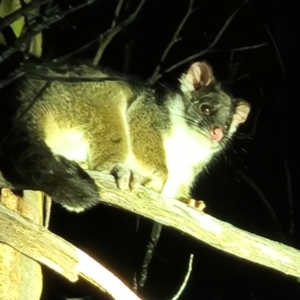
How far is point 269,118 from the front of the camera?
5.59 m

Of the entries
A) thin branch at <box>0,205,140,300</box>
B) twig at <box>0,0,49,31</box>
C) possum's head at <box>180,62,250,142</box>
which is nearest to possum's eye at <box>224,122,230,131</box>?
possum's head at <box>180,62,250,142</box>

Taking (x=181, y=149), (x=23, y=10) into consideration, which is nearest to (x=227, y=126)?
(x=181, y=149)

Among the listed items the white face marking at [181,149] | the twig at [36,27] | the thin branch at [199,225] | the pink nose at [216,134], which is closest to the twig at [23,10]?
the twig at [36,27]

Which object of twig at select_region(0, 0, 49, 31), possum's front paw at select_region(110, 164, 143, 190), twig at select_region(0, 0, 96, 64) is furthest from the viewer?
possum's front paw at select_region(110, 164, 143, 190)

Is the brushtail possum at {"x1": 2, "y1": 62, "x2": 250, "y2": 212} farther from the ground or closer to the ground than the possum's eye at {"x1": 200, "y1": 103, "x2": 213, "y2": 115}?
closer to the ground

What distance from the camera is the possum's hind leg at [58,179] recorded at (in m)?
3.29

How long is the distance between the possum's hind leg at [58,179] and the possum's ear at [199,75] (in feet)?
4.60

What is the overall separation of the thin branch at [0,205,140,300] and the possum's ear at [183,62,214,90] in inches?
66.4

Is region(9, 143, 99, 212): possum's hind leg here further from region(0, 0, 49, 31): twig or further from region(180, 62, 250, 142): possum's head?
region(180, 62, 250, 142): possum's head

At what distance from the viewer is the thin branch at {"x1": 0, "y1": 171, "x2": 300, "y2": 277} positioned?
3490 millimetres

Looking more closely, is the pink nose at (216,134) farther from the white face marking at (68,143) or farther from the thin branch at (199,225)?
the thin branch at (199,225)

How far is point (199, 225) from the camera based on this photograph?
Result: 138 inches

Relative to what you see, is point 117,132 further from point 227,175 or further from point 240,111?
point 227,175

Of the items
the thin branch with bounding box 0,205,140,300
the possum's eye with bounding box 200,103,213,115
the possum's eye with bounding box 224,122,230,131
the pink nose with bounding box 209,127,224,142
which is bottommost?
the thin branch with bounding box 0,205,140,300
